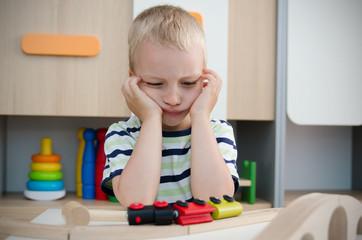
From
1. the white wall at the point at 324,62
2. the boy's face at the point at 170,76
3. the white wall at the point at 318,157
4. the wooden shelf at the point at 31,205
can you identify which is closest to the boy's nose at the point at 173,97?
the boy's face at the point at 170,76

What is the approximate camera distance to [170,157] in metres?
0.88

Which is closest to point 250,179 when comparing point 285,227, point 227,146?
point 227,146

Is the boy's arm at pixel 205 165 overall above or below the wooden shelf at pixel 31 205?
above

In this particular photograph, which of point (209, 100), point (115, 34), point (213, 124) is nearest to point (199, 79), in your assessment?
point (209, 100)

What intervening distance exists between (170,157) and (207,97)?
17 centimetres

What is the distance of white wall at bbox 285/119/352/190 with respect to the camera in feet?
6.68

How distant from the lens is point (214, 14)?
5.12 feet

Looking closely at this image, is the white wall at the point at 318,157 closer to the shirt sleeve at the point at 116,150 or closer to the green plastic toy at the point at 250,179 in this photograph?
the green plastic toy at the point at 250,179

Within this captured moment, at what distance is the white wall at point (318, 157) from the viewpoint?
6.68 feet

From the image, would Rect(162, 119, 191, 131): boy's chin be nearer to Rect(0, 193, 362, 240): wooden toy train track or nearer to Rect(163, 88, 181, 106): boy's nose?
Rect(163, 88, 181, 106): boy's nose

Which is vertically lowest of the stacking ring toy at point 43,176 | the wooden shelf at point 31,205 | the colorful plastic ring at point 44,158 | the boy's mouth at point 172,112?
the wooden shelf at point 31,205

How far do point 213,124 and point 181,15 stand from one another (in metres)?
0.29

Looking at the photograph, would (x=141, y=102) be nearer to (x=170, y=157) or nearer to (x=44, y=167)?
(x=170, y=157)

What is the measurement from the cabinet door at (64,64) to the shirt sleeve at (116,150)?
633 mm
